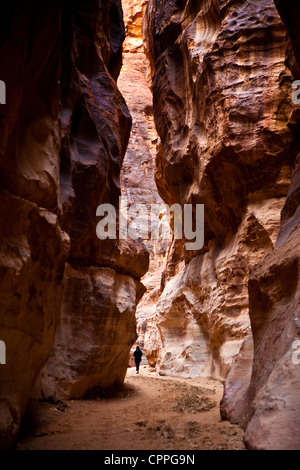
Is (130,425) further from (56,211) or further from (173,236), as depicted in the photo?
(173,236)

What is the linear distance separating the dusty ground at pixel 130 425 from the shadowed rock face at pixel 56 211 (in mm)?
542

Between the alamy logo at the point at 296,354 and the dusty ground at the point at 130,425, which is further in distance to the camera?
the dusty ground at the point at 130,425

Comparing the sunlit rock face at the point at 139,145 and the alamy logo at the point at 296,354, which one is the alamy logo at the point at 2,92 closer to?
the alamy logo at the point at 296,354

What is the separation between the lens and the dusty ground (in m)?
4.86

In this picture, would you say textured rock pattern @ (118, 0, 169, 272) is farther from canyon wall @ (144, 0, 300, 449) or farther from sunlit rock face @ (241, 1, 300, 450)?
sunlit rock face @ (241, 1, 300, 450)

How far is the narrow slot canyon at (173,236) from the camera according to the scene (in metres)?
4.73

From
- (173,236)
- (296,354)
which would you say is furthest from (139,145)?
(296,354)

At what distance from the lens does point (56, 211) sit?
19.1 feet

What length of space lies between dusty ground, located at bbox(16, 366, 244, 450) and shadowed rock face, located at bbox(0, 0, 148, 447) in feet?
1.78

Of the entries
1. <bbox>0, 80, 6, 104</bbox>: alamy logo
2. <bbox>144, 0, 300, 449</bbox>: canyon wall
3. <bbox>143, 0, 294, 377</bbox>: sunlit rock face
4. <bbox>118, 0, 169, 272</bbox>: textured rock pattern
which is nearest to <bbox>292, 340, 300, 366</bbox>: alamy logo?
<bbox>0, 80, 6, 104</bbox>: alamy logo

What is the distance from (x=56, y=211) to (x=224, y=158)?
32.3 feet

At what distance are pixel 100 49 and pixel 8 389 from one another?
11216 millimetres

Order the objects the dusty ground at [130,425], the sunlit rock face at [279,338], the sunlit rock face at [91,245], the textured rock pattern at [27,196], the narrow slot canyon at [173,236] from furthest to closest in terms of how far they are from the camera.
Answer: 1. the sunlit rock face at [91,245]
2. the dusty ground at [130,425]
3. the narrow slot canyon at [173,236]
4. the textured rock pattern at [27,196]
5. the sunlit rock face at [279,338]

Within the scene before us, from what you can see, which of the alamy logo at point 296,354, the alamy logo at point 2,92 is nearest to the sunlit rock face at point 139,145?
the alamy logo at point 296,354
